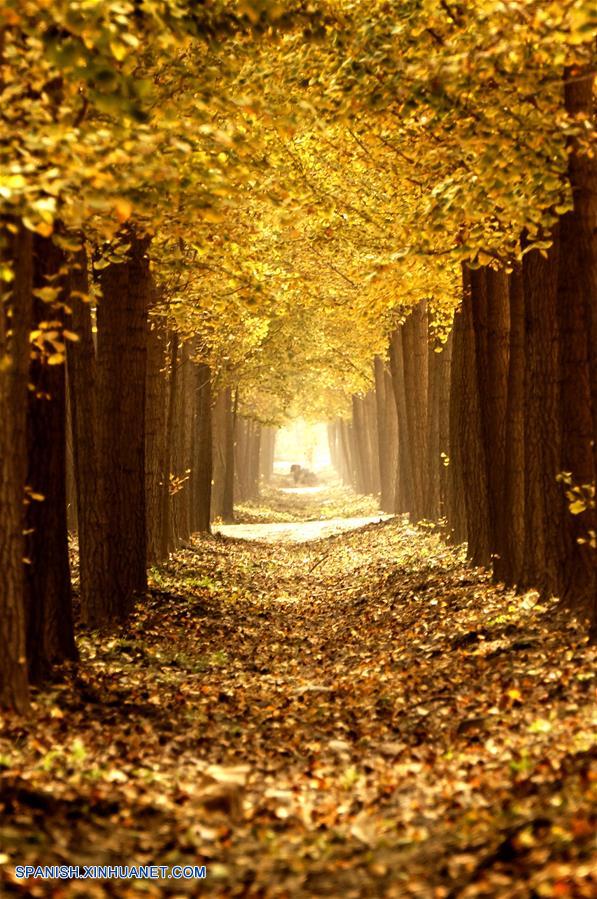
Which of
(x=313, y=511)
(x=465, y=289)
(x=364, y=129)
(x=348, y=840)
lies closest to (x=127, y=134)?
(x=348, y=840)

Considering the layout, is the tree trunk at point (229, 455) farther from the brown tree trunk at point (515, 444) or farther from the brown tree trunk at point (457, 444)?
the brown tree trunk at point (515, 444)

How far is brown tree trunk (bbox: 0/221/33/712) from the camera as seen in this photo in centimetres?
811

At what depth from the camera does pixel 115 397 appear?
15117 mm

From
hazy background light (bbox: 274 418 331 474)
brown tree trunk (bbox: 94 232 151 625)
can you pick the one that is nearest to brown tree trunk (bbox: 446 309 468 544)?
brown tree trunk (bbox: 94 232 151 625)

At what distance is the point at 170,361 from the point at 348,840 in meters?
16.6

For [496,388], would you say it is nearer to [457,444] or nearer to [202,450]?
Result: [457,444]

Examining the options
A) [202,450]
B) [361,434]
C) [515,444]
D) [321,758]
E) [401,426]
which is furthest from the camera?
[361,434]

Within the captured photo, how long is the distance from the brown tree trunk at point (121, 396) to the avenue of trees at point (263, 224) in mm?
34

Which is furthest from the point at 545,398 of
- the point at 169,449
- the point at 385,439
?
the point at 385,439

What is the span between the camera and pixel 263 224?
21.2 m

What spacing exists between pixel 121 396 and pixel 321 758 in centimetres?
772

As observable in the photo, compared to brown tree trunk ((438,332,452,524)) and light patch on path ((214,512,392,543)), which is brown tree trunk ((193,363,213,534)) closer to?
light patch on path ((214,512,392,543))

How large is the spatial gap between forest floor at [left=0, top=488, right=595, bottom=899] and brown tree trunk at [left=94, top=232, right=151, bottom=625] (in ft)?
3.11

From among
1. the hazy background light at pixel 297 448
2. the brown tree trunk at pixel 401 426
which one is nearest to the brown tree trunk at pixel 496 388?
the brown tree trunk at pixel 401 426
